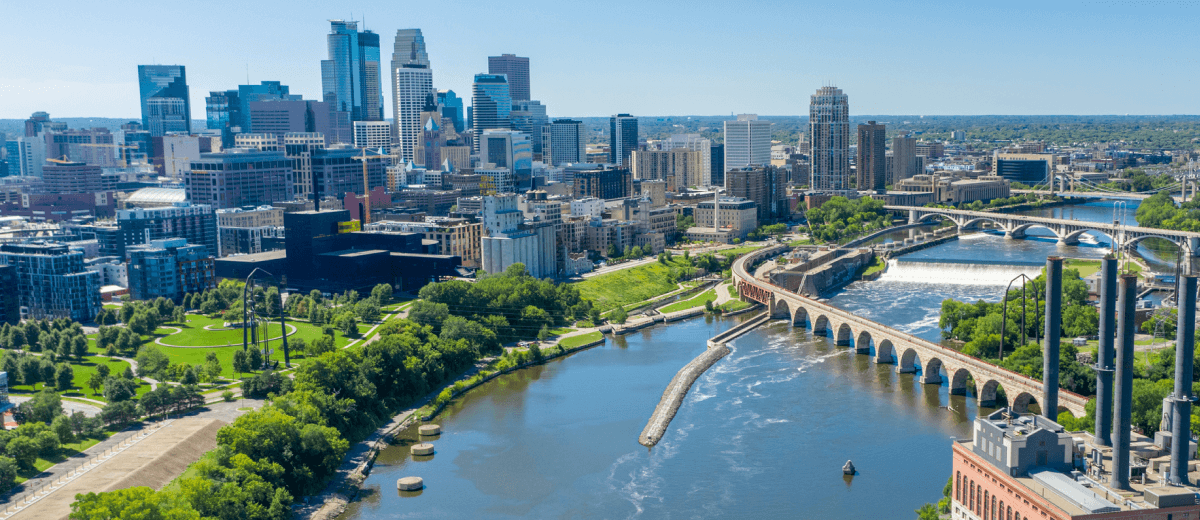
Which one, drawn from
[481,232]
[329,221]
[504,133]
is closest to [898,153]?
[504,133]

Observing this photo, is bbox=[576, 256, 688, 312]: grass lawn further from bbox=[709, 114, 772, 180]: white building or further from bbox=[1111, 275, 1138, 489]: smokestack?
bbox=[709, 114, 772, 180]: white building

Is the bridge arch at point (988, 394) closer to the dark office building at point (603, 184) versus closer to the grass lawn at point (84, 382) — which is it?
the grass lawn at point (84, 382)

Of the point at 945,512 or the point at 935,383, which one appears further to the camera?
the point at 935,383

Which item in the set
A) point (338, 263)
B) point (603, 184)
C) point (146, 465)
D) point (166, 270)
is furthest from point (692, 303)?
point (603, 184)

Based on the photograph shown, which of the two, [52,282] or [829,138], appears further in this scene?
[829,138]

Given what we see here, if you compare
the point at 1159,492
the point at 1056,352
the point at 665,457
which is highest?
the point at 1056,352

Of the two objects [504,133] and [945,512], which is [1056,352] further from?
[504,133]

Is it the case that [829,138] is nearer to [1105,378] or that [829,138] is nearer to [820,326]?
[820,326]
